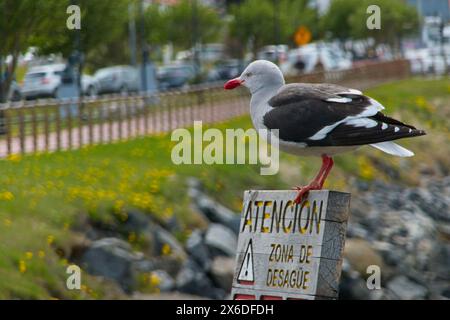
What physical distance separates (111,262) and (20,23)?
12.3 m

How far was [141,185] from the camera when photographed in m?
25.3

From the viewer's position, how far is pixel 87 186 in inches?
930

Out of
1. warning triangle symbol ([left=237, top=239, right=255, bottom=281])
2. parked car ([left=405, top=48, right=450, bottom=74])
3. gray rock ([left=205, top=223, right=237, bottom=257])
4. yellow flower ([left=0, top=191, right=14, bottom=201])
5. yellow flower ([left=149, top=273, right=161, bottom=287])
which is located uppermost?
warning triangle symbol ([left=237, top=239, right=255, bottom=281])

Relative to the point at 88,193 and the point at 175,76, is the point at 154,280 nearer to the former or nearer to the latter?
the point at 88,193

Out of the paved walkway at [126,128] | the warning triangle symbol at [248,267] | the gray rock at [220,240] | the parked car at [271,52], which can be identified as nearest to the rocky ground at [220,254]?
the gray rock at [220,240]

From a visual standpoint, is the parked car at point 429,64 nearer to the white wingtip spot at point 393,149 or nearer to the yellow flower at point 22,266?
the yellow flower at point 22,266

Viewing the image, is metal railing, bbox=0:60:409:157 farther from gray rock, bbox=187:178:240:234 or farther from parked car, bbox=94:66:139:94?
parked car, bbox=94:66:139:94

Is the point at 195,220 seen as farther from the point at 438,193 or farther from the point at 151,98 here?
the point at 438,193

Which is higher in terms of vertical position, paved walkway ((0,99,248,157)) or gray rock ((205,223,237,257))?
paved walkway ((0,99,248,157))

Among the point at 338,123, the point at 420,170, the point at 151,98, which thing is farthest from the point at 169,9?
the point at 338,123

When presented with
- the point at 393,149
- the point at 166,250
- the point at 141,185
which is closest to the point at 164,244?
the point at 166,250

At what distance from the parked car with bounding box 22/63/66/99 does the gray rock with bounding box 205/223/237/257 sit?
2268cm

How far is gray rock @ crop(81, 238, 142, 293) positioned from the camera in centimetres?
2132

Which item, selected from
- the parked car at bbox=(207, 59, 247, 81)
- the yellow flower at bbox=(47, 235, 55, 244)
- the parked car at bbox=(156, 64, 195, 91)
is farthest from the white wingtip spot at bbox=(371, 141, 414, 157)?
the parked car at bbox=(207, 59, 247, 81)
